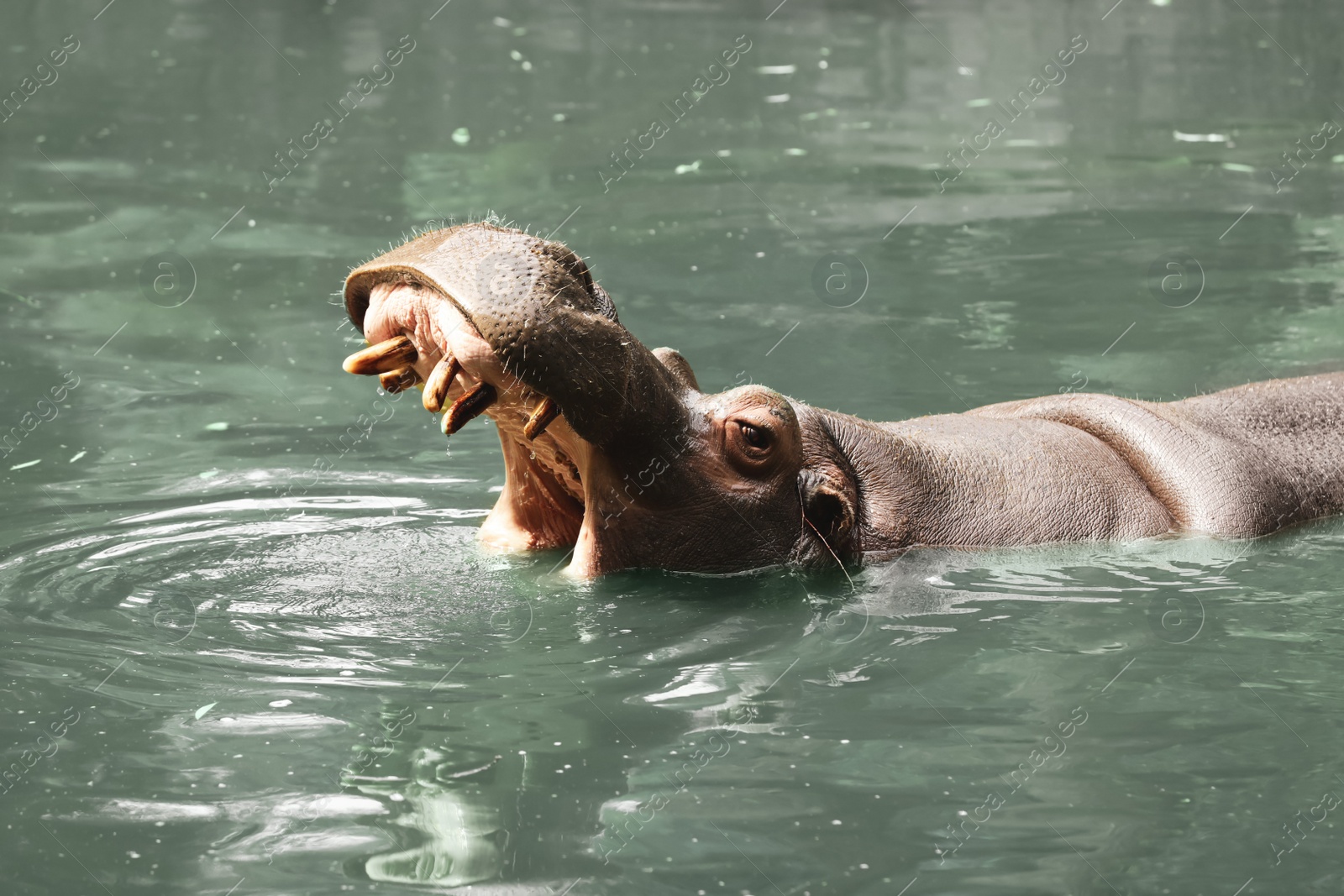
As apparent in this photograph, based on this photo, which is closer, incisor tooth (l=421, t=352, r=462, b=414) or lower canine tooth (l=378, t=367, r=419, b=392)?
incisor tooth (l=421, t=352, r=462, b=414)

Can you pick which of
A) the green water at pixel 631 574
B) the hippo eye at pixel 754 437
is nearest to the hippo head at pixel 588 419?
the hippo eye at pixel 754 437

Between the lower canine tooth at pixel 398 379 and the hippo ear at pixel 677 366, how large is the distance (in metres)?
0.97

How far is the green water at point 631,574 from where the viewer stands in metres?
4.23

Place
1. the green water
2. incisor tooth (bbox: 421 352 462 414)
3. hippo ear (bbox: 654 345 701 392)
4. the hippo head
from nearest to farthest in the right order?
the green water → incisor tooth (bbox: 421 352 462 414) → the hippo head → hippo ear (bbox: 654 345 701 392)

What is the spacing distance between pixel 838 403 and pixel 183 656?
4707 mm

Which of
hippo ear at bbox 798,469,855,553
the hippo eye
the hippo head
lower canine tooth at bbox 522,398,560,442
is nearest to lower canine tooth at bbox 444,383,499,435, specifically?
the hippo head

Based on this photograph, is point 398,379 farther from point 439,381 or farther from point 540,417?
point 540,417

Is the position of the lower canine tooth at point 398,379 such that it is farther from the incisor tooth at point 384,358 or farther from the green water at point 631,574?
the green water at point 631,574

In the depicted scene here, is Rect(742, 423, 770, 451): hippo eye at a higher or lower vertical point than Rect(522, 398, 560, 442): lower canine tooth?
lower

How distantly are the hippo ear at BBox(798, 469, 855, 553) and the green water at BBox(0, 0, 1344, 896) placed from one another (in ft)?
0.64

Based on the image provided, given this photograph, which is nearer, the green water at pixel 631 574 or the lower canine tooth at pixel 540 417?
the green water at pixel 631 574

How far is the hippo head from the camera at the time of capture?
16.8 ft

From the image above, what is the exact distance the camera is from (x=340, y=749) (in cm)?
462

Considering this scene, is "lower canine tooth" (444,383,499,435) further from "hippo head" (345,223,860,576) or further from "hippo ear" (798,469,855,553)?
"hippo ear" (798,469,855,553)
